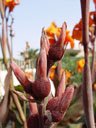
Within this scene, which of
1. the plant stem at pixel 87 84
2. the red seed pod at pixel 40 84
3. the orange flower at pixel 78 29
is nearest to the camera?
the red seed pod at pixel 40 84

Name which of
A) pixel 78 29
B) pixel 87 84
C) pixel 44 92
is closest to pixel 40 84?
pixel 44 92

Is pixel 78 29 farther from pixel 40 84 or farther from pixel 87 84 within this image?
pixel 40 84

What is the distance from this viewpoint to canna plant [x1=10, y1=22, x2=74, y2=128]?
0.99 feet

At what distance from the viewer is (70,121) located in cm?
121

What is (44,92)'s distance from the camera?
0.30 metres

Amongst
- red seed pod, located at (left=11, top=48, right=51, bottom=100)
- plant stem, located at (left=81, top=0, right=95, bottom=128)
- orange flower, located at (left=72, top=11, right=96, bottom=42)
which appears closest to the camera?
red seed pod, located at (left=11, top=48, right=51, bottom=100)

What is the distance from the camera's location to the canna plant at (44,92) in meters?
0.30

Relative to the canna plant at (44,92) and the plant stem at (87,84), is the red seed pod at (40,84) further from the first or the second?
the plant stem at (87,84)

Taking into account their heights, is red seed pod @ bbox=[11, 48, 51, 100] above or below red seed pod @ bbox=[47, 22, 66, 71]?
below

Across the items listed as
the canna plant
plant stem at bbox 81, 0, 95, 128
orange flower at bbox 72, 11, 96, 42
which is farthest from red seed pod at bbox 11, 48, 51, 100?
orange flower at bbox 72, 11, 96, 42

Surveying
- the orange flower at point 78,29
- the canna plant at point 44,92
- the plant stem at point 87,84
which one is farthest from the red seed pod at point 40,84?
the orange flower at point 78,29

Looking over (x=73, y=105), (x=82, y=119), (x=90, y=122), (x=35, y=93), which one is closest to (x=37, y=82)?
(x=35, y=93)

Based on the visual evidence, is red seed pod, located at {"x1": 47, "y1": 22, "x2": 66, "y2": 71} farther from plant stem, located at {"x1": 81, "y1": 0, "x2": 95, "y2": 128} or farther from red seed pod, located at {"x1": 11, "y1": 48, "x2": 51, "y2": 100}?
plant stem, located at {"x1": 81, "y1": 0, "x2": 95, "y2": 128}

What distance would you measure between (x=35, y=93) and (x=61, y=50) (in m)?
0.06
